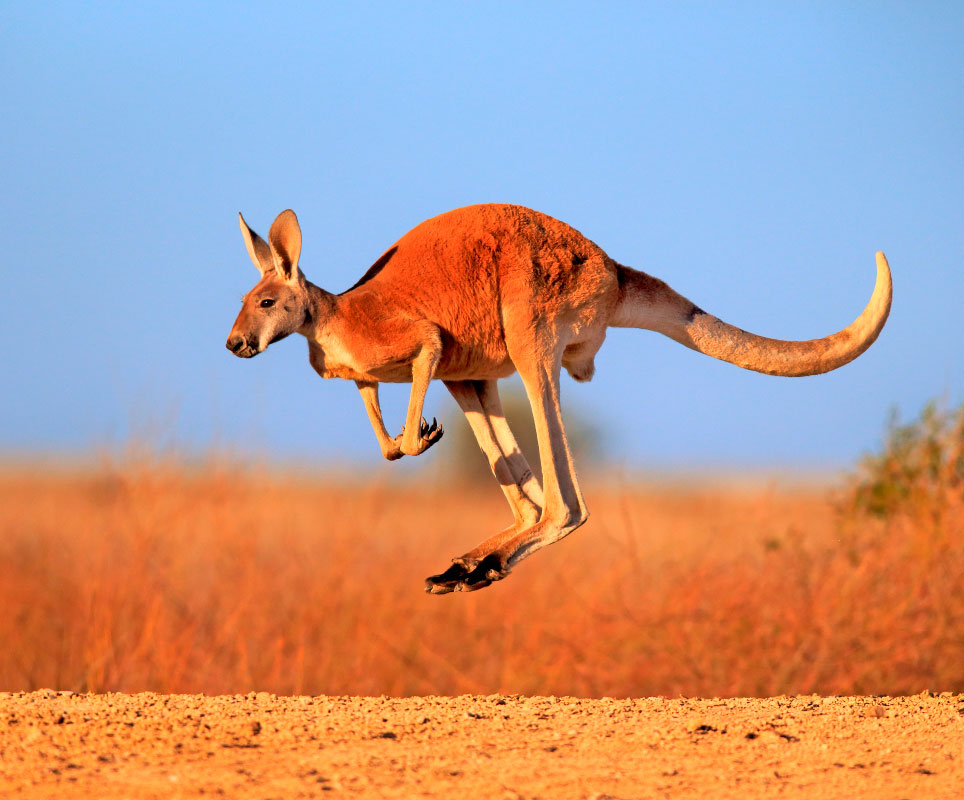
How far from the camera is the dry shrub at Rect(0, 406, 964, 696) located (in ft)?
34.0

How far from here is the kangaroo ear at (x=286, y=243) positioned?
5.19 m

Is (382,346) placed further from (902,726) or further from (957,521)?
(957,521)

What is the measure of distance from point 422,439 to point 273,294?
2.98 feet

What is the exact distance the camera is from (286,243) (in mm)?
5238

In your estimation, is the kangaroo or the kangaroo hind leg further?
the kangaroo hind leg

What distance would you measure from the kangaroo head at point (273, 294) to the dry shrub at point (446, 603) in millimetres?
5094

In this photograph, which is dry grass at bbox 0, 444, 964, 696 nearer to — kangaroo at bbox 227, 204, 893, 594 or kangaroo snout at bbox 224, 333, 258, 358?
kangaroo at bbox 227, 204, 893, 594

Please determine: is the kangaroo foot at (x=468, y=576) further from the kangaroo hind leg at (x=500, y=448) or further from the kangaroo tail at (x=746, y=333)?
the kangaroo tail at (x=746, y=333)

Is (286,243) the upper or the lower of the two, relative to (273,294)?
upper

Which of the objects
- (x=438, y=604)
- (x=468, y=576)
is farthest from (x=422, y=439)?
(x=438, y=604)

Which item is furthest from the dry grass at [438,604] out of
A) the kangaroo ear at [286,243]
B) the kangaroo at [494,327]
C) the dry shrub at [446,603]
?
the kangaroo ear at [286,243]

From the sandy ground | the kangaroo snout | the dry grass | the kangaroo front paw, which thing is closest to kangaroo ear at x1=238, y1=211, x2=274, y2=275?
the kangaroo snout

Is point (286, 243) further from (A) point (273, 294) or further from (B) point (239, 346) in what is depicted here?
(B) point (239, 346)

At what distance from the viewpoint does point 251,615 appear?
11586 mm
